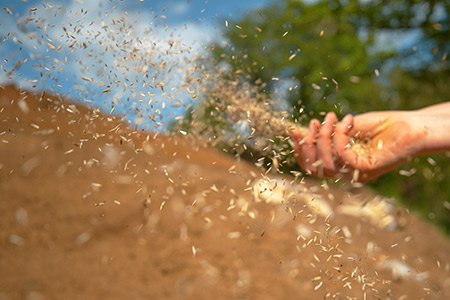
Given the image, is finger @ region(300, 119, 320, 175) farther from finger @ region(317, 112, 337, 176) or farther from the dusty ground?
the dusty ground

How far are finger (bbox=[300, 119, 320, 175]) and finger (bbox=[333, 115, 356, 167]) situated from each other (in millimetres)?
151

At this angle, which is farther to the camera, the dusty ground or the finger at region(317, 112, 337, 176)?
the dusty ground

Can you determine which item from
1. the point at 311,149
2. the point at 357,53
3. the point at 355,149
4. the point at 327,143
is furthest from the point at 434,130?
the point at 357,53

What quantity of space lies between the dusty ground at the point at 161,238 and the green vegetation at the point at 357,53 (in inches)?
163

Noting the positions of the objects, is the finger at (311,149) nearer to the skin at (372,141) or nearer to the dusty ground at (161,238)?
the skin at (372,141)

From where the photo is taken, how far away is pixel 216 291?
470 centimetres

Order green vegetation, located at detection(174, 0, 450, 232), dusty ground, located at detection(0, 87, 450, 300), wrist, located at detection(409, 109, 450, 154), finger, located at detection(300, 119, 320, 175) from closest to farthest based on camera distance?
1. wrist, located at detection(409, 109, 450, 154)
2. finger, located at detection(300, 119, 320, 175)
3. dusty ground, located at detection(0, 87, 450, 300)
4. green vegetation, located at detection(174, 0, 450, 232)

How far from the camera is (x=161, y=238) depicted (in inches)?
219

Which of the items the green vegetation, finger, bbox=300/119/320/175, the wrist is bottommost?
the green vegetation

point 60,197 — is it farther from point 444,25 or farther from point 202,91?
point 444,25

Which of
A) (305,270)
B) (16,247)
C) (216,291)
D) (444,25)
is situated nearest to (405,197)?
(444,25)

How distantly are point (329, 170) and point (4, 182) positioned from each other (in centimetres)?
532

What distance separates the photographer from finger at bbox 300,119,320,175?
3.00 meters

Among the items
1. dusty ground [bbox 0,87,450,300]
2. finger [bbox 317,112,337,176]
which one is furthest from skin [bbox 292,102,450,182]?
dusty ground [bbox 0,87,450,300]
